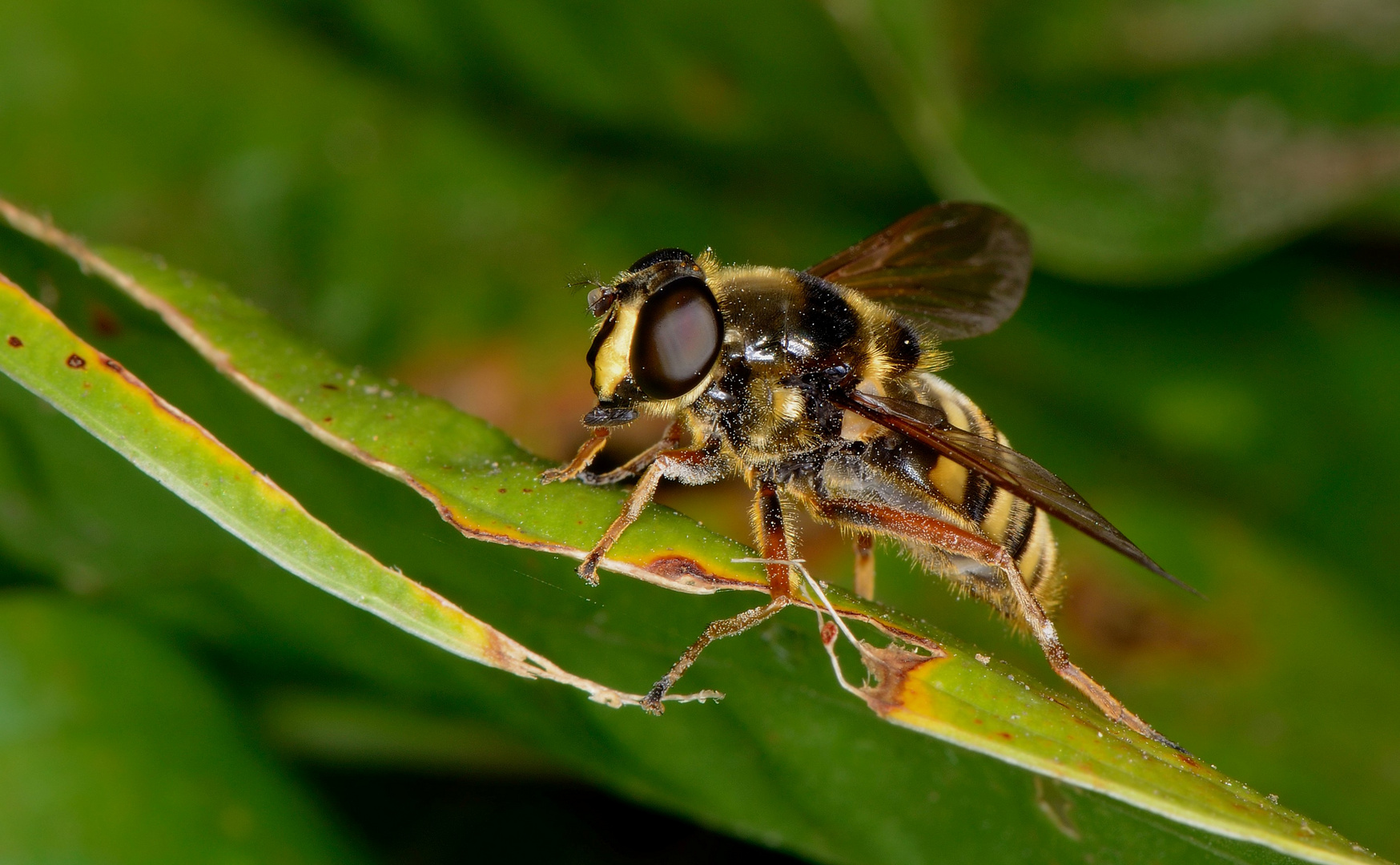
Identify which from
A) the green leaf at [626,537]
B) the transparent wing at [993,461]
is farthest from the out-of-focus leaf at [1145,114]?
the green leaf at [626,537]

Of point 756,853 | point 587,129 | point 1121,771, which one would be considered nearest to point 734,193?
point 587,129

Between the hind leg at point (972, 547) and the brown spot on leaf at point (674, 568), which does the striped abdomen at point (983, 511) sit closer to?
the hind leg at point (972, 547)

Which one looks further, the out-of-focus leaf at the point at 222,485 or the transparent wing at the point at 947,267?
the transparent wing at the point at 947,267

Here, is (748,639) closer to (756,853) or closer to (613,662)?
(613,662)

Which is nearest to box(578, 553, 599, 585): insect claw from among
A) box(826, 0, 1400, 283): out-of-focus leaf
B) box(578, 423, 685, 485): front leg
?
box(578, 423, 685, 485): front leg

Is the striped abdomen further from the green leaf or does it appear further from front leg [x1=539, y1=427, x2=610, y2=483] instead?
the green leaf

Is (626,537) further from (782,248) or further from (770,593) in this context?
(782,248)

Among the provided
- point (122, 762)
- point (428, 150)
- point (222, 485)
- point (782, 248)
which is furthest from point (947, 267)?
point (122, 762)
